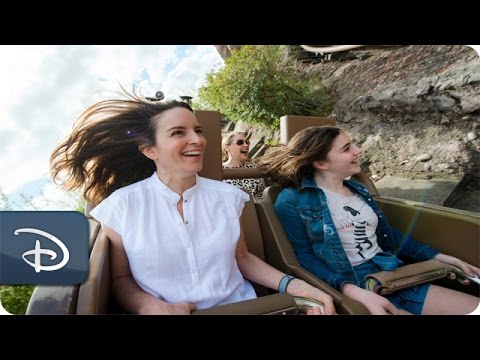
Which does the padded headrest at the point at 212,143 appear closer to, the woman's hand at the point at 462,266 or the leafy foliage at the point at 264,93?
the leafy foliage at the point at 264,93

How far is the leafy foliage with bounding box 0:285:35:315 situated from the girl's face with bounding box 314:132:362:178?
49.5 inches

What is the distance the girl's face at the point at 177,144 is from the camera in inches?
45.6

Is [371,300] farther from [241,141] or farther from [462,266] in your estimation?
[241,141]

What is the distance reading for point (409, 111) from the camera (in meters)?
1.40

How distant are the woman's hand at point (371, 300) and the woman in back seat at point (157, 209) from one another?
0.45ft

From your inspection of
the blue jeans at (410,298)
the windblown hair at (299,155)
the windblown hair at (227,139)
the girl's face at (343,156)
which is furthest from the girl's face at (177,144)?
the blue jeans at (410,298)

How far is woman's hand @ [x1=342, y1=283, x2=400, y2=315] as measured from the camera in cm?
113

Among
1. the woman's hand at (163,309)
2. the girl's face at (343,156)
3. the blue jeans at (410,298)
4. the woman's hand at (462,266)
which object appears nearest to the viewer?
the woman's hand at (163,309)

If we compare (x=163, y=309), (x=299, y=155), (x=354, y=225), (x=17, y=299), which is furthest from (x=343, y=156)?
(x=17, y=299)
